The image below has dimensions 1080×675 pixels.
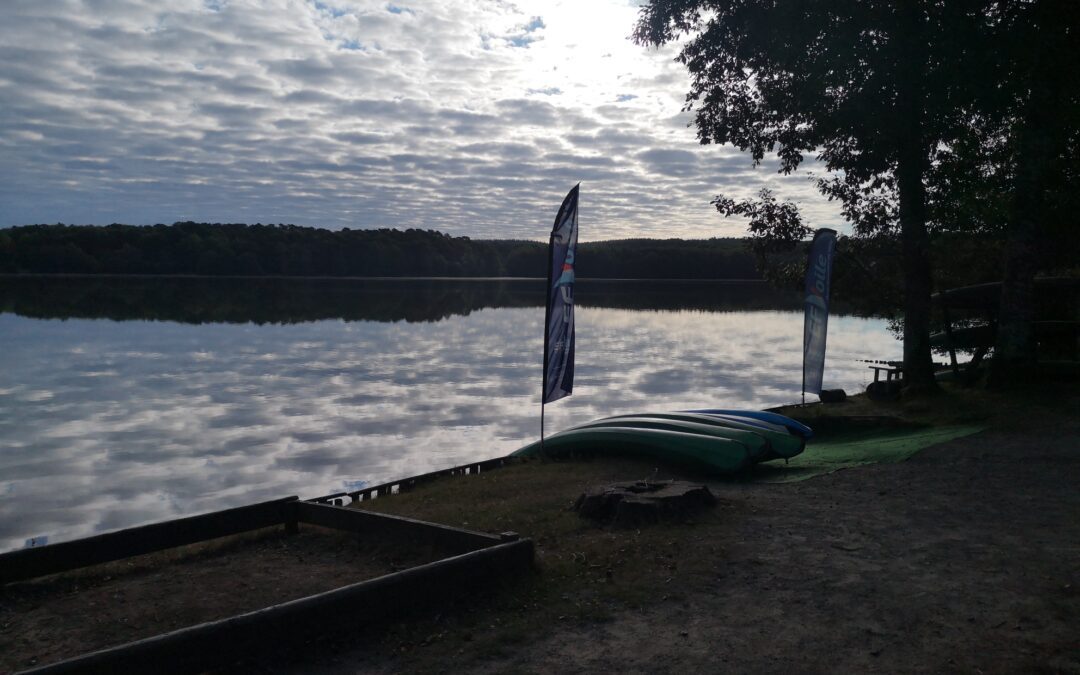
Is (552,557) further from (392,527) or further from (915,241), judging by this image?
(915,241)

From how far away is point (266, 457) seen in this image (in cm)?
1573

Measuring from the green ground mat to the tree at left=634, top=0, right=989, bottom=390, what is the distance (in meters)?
4.59

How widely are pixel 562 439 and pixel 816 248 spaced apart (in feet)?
22.1

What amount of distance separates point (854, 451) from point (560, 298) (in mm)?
4895

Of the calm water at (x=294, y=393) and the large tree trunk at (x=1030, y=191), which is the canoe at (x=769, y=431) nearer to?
the calm water at (x=294, y=393)

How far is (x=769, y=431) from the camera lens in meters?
11.5

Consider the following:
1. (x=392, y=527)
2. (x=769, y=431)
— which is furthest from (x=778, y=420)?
(x=392, y=527)

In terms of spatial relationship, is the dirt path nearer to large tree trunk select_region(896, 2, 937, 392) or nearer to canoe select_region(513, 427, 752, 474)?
canoe select_region(513, 427, 752, 474)

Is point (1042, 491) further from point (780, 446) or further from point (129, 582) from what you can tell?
point (129, 582)

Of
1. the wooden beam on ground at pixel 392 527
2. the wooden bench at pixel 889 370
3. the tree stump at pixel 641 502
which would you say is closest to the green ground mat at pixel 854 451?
the tree stump at pixel 641 502

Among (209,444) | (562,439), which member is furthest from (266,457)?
(562,439)

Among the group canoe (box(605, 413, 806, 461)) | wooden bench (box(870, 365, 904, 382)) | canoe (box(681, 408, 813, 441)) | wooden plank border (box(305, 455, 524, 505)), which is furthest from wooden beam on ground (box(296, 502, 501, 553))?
wooden bench (box(870, 365, 904, 382))

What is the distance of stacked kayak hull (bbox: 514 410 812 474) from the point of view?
10.8 metres

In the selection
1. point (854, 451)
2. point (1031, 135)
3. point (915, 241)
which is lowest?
point (854, 451)
